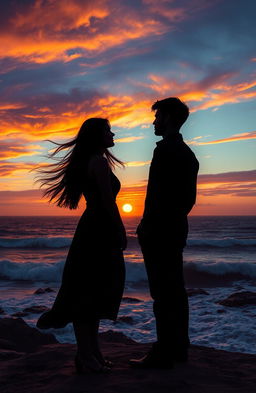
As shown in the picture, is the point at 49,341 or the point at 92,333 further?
the point at 49,341

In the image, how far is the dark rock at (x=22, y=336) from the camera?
5.70 metres

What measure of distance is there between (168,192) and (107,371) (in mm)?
1633

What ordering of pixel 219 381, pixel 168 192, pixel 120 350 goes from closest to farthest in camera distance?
pixel 219 381 < pixel 168 192 < pixel 120 350

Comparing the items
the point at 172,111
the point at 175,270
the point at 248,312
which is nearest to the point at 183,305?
the point at 175,270

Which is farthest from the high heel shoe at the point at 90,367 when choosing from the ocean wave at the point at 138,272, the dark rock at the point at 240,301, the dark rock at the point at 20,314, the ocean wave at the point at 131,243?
the ocean wave at the point at 131,243

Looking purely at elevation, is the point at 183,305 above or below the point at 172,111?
below

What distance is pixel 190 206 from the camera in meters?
3.50

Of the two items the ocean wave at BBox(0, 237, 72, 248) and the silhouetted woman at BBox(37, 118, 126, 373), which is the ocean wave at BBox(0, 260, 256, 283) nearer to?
the silhouetted woman at BBox(37, 118, 126, 373)

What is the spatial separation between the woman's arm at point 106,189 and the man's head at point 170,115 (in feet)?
2.08

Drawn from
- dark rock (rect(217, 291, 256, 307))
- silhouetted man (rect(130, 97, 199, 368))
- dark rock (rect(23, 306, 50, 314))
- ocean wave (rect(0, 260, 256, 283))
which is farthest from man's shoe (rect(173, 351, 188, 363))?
ocean wave (rect(0, 260, 256, 283))

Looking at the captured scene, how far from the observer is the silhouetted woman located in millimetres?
3312

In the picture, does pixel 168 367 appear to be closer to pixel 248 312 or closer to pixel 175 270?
pixel 175 270

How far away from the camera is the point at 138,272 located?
14.5 m

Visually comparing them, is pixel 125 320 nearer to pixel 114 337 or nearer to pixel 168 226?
pixel 114 337
